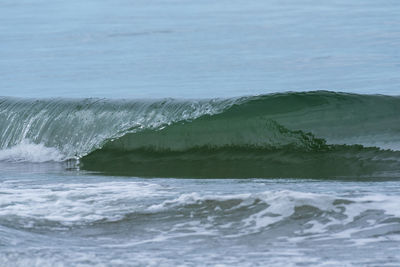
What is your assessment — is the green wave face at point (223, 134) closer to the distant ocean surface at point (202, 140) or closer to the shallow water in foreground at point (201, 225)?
the distant ocean surface at point (202, 140)

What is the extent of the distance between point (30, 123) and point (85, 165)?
133cm

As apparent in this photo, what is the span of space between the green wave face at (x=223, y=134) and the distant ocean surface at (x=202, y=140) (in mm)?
19

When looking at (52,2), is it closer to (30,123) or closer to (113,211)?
(30,123)

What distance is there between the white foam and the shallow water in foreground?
7.33 feet

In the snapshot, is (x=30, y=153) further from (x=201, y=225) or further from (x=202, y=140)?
(x=201, y=225)

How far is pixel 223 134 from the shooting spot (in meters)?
9.06

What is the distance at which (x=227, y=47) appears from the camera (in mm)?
14422

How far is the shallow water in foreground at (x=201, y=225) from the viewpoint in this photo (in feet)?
Result: 15.3

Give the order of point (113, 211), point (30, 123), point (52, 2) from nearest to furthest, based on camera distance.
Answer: point (113, 211)
point (30, 123)
point (52, 2)

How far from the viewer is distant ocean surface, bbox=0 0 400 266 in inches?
197

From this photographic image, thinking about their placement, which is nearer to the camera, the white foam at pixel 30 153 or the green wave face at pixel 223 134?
the green wave face at pixel 223 134

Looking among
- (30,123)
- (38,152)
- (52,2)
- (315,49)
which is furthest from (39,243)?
(52,2)

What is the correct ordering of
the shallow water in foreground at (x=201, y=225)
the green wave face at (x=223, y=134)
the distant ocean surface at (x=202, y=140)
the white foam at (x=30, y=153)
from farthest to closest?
the white foam at (x=30, y=153)
the green wave face at (x=223, y=134)
the distant ocean surface at (x=202, y=140)
the shallow water in foreground at (x=201, y=225)

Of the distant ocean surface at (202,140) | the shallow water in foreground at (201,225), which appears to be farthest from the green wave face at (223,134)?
the shallow water in foreground at (201,225)
